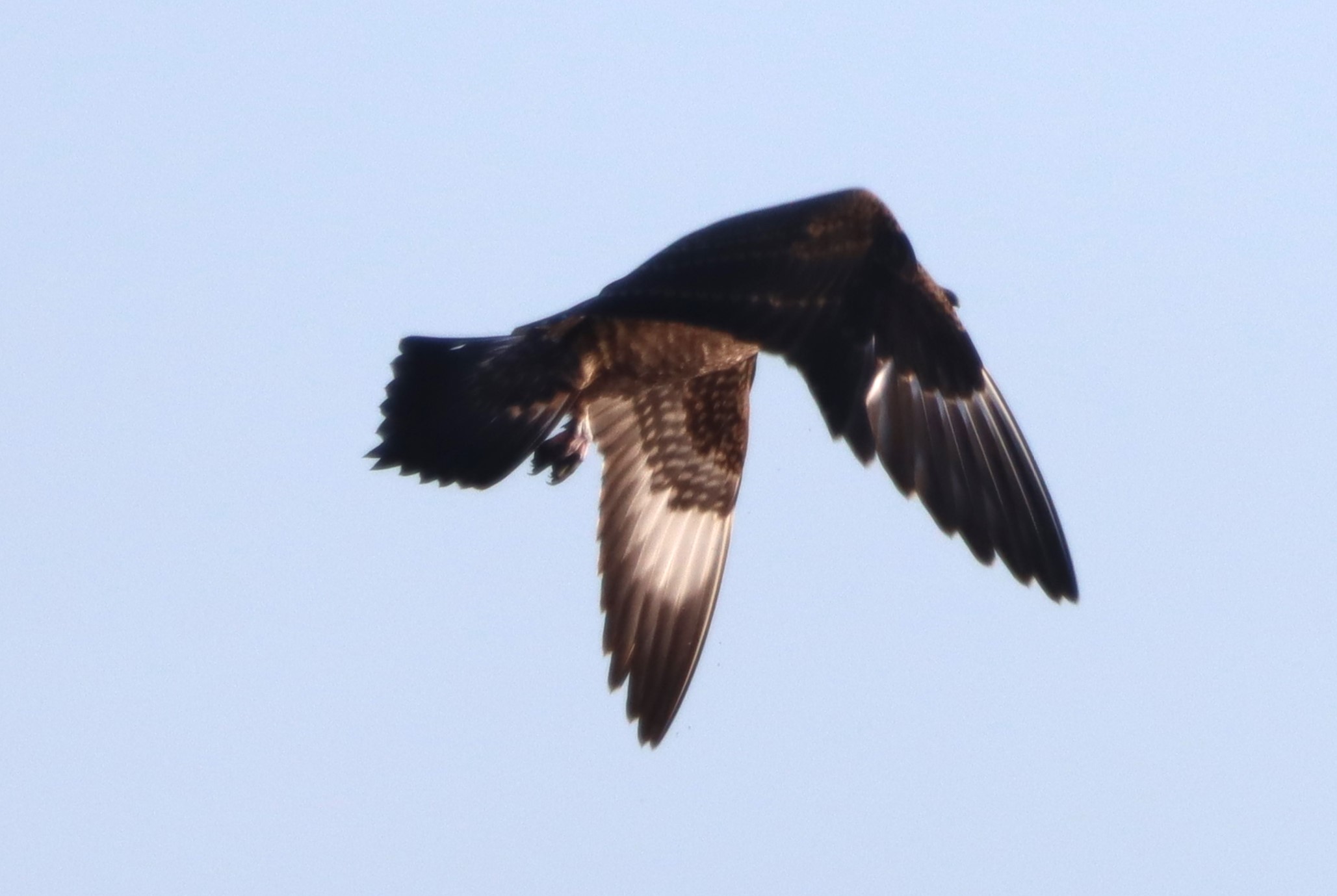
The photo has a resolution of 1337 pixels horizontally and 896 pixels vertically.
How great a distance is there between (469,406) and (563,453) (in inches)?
34.3

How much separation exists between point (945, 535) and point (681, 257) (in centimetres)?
115

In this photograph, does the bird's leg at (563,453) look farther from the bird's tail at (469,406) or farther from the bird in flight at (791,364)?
the bird's tail at (469,406)

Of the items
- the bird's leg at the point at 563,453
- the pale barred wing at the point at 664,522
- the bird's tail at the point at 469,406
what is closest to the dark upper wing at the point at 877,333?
the bird's tail at the point at 469,406

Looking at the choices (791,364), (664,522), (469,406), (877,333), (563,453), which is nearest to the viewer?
(791,364)

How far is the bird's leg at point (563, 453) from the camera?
788cm

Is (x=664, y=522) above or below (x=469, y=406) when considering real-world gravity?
above

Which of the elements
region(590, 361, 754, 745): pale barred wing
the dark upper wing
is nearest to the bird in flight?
the dark upper wing

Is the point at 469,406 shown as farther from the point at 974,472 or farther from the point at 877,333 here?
the point at 974,472

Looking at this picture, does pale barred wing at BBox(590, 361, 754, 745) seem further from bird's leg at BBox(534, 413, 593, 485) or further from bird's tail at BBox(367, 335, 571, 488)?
bird's tail at BBox(367, 335, 571, 488)

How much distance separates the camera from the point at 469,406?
7078mm

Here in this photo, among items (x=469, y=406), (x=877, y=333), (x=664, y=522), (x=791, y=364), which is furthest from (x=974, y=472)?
(x=664, y=522)

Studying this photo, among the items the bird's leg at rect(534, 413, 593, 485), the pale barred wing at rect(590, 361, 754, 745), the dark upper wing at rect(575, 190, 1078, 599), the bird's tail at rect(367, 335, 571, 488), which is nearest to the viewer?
the dark upper wing at rect(575, 190, 1078, 599)

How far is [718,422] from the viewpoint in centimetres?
847

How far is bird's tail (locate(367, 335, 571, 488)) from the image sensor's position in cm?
675
